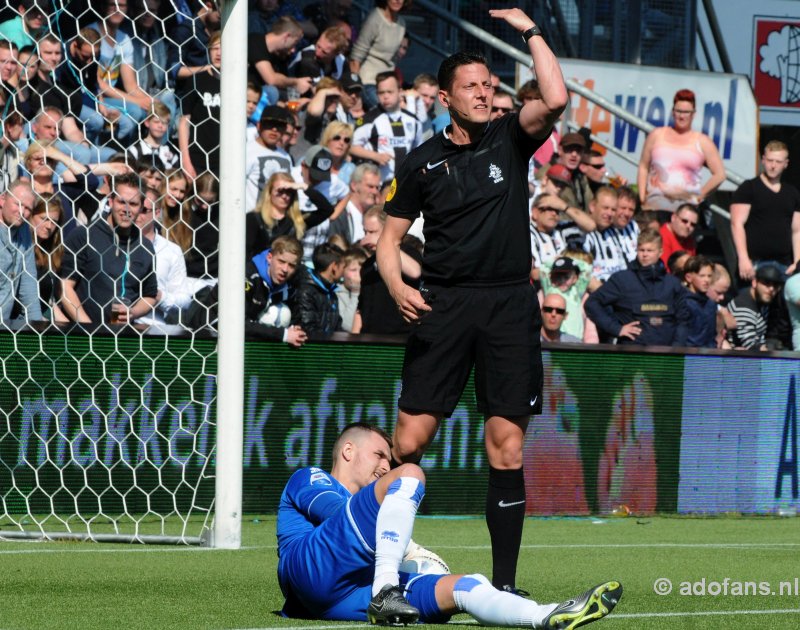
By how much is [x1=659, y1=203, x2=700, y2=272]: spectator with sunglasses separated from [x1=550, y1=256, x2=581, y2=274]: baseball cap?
185 centimetres

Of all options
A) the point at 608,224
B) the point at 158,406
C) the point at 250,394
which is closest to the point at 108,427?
the point at 158,406

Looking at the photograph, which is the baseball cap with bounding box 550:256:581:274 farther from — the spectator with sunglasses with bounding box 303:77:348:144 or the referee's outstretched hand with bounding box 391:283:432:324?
the referee's outstretched hand with bounding box 391:283:432:324

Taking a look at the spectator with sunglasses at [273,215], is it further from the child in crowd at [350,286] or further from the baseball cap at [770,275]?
the baseball cap at [770,275]

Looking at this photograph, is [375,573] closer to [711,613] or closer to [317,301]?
[711,613]

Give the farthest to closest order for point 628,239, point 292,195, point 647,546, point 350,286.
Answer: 1. point 628,239
2. point 292,195
3. point 350,286
4. point 647,546

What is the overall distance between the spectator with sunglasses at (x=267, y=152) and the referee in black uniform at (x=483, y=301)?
5.92 meters

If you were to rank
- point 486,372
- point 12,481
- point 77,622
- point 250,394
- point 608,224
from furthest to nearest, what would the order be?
point 608,224 < point 250,394 < point 12,481 < point 486,372 < point 77,622

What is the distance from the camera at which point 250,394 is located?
9.63m

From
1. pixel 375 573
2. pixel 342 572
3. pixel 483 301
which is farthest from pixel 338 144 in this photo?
pixel 375 573

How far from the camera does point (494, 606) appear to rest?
4.64 m

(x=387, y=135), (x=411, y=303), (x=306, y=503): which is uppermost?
(x=387, y=135)

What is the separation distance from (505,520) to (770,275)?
7.42 metres

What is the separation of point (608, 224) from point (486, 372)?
7.33 metres

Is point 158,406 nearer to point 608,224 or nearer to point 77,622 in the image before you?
point 77,622
